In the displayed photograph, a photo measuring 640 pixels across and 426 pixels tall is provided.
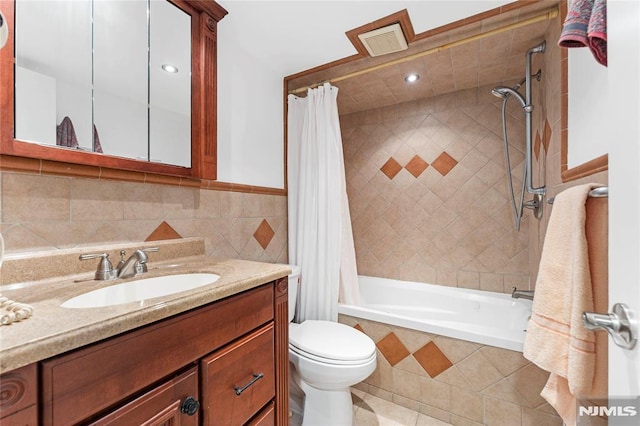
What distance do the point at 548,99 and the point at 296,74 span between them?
1607 mm

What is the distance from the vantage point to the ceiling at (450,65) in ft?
4.95

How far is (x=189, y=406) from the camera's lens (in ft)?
2.43

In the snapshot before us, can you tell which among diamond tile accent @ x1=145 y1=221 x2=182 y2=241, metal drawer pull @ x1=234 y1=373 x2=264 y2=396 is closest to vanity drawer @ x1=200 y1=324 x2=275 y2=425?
metal drawer pull @ x1=234 y1=373 x2=264 y2=396

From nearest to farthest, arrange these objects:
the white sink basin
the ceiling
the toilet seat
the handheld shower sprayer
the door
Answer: the door → the white sink basin → the toilet seat → the ceiling → the handheld shower sprayer

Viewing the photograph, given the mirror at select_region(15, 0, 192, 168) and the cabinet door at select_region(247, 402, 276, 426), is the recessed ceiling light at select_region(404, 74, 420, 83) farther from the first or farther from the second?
the cabinet door at select_region(247, 402, 276, 426)

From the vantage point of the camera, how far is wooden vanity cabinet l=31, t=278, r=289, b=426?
541mm

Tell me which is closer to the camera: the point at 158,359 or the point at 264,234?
the point at 158,359

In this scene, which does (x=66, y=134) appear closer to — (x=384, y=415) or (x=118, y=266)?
(x=118, y=266)

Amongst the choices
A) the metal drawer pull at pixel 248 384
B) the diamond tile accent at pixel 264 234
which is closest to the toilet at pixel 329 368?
the metal drawer pull at pixel 248 384

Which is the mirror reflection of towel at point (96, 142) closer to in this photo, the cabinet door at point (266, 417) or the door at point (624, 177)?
the cabinet door at point (266, 417)

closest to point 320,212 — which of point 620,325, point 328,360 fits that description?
point 328,360

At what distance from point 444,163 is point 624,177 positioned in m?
2.00

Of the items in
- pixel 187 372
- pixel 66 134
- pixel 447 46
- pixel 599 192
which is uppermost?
pixel 447 46

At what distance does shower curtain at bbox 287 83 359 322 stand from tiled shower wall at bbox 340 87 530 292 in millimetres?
734
